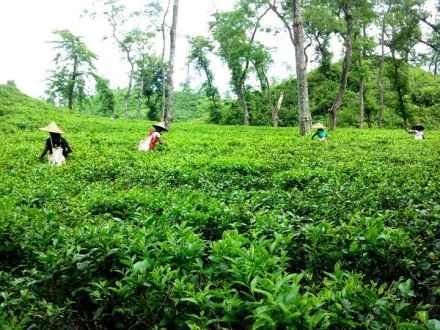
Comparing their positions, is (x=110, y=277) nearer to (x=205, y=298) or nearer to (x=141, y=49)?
(x=205, y=298)

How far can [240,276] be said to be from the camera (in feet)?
10.3

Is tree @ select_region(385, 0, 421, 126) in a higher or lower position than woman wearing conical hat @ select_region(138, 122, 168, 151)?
higher

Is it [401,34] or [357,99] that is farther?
[357,99]

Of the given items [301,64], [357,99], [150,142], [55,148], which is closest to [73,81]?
[357,99]

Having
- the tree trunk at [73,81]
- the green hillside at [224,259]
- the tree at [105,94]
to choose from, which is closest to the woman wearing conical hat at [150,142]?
the green hillside at [224,259]

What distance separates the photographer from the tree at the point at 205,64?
1994 inches

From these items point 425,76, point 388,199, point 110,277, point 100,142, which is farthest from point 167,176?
point 425,76

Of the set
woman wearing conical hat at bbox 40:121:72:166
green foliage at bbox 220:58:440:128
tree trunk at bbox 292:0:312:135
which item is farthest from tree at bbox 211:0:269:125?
woman wearing conical hat at bbox 40:121:72:166

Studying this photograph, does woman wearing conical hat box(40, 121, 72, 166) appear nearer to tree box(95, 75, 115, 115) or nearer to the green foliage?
the green foliage

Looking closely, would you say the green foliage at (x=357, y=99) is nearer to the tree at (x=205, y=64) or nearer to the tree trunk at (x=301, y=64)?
the tree at (x=205, y=64)

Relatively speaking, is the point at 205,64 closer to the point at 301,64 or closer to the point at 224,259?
the point at 301,64

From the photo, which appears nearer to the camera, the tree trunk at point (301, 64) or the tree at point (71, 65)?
the tree trunk at point (301, 64)

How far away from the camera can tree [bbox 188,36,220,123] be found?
50.7m

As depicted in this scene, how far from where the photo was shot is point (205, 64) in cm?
5278
